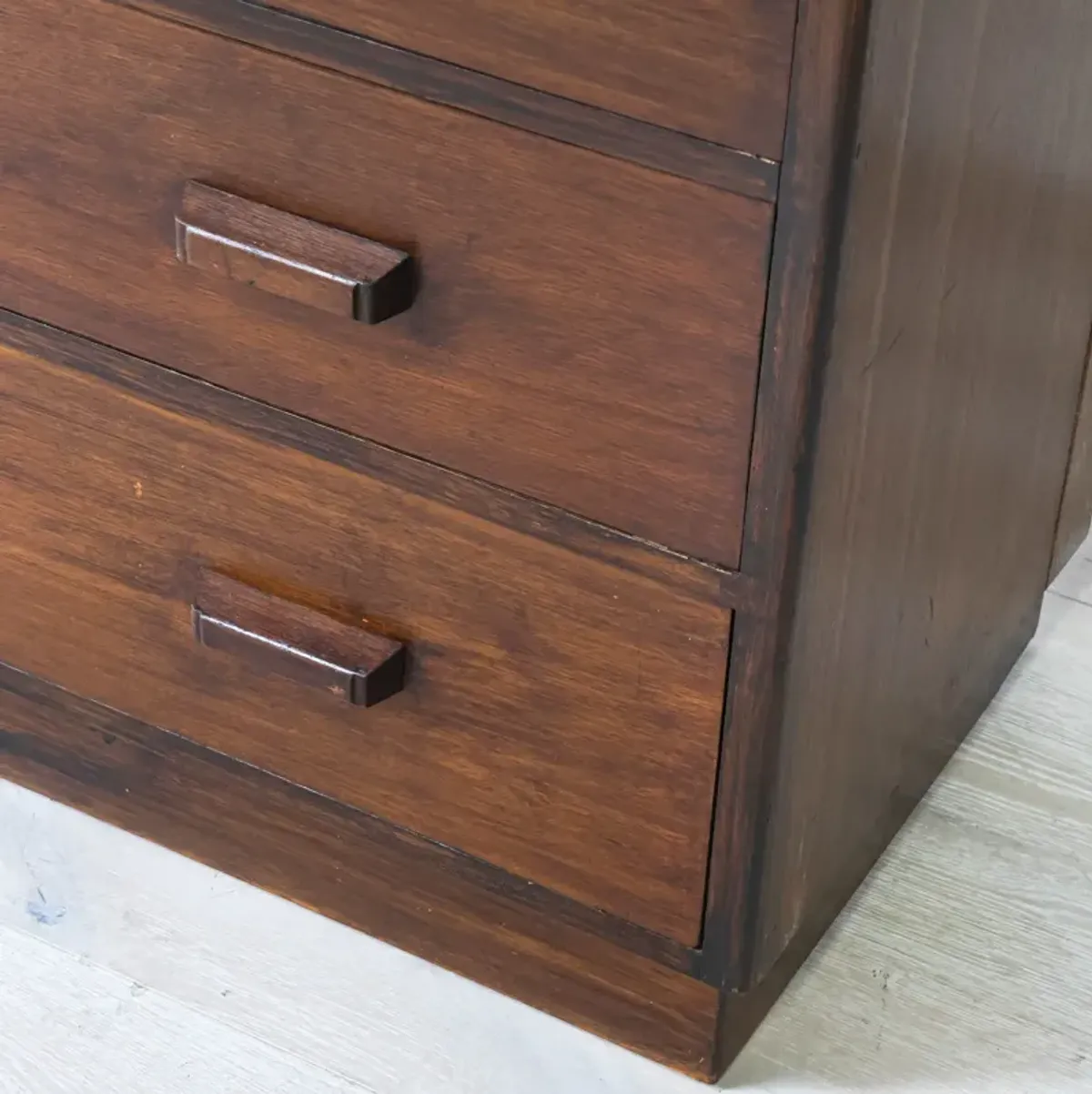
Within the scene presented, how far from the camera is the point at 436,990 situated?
110 centimetres

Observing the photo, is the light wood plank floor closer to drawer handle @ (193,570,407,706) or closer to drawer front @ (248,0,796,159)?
drawer handle @ (193,570,407,706)

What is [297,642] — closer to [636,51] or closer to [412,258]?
[412,258]

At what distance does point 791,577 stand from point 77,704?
483mm

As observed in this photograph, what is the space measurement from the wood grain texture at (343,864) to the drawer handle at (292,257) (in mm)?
320

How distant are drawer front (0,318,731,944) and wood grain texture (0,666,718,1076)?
33mm

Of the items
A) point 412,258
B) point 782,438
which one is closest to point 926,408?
point 782,438

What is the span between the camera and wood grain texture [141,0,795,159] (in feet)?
2.43

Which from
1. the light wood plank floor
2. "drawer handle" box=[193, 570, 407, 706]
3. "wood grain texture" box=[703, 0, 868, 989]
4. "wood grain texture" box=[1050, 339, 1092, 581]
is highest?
"wood grain texture" box=[703, 0, 868, 989]

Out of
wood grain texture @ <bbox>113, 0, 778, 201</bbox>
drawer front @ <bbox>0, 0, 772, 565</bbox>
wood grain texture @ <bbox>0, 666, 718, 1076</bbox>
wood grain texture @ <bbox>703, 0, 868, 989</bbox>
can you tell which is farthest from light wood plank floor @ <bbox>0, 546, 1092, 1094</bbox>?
wood grain texture @ <bbox>113, 0, 778, 201</bbox>

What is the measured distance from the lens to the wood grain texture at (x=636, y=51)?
0.74m

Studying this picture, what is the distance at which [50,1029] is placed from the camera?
107 centimetres

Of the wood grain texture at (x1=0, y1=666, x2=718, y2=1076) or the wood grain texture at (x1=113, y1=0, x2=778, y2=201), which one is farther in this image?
the wood grain texture at (x1=0, y1=666, x2=718, y2=1076)

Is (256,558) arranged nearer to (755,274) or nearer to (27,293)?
(27,293)

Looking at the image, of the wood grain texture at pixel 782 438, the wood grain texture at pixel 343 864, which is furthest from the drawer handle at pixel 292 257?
the wood grain texture at pixel 343 864
